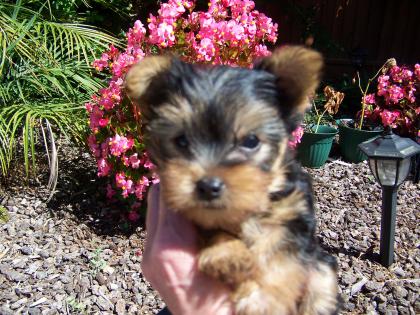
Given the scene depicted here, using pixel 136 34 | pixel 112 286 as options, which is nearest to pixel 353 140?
pixel 136 34

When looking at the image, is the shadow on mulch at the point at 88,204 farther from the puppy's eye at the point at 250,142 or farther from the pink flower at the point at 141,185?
the puppy's eye at the point at 250,142

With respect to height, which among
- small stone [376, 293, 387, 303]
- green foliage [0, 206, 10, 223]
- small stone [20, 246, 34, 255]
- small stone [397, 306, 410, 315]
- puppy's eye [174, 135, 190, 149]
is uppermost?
puppy's eye [174, 135, 190, 149]

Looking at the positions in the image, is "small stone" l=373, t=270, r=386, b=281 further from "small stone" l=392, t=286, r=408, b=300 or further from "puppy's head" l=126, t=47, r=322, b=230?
"puppy's head" l=126, t=47, r=322, b=230

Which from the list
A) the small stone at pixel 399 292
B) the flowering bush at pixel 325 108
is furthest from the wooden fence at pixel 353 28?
the small stone at pixel 399 292

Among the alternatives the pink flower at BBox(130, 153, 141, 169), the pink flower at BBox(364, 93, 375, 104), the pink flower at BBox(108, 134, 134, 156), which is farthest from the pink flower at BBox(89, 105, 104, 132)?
the pink flower at BBox(364, 93, 375, 104)

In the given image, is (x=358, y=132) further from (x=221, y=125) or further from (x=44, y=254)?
(x=221, y=125)
